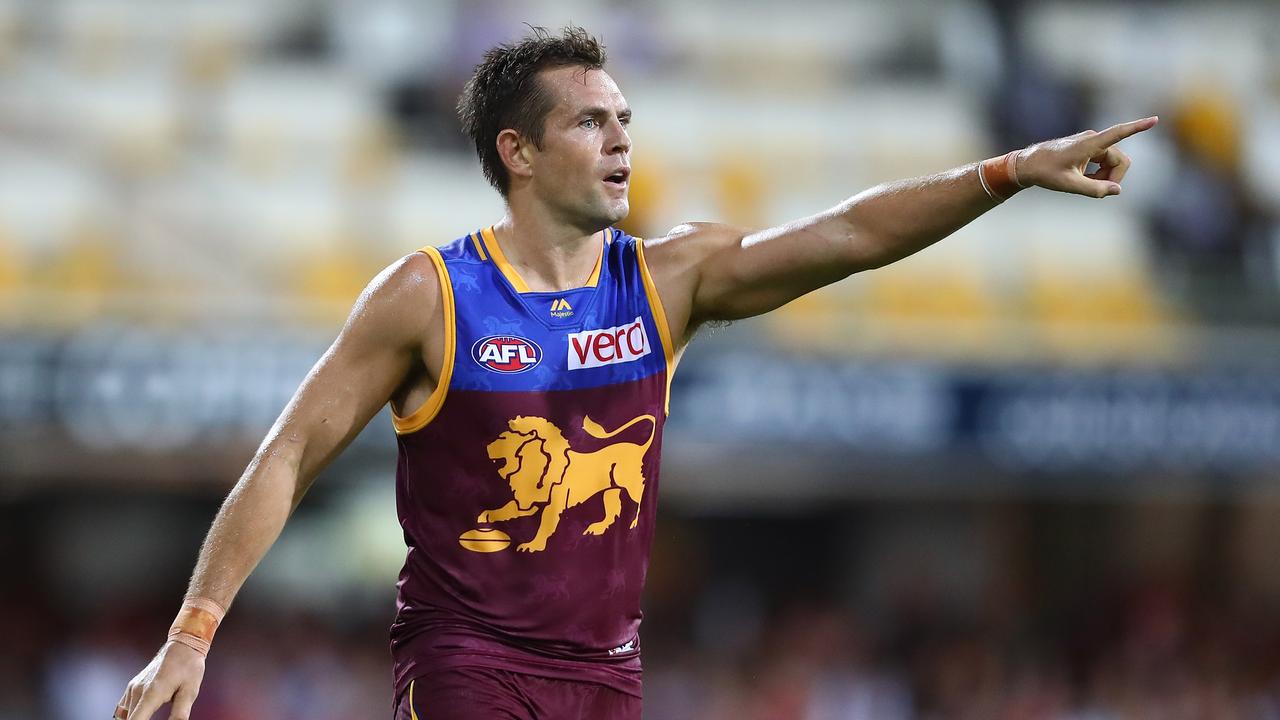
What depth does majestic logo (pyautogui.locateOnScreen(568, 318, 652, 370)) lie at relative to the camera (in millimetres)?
4191

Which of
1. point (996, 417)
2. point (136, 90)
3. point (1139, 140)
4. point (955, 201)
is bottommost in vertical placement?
point (996, 417)

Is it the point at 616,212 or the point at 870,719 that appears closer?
the point at 616,212

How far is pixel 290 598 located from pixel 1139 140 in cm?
712

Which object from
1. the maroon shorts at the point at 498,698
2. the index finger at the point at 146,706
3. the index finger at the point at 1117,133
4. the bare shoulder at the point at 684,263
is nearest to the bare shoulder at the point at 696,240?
the bare shoulder at the point at 684,263

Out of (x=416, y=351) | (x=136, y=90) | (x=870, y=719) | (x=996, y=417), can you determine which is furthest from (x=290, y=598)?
(x=416, y=351)

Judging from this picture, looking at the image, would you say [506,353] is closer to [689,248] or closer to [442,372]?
[442,372]

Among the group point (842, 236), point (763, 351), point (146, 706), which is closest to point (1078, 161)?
point (842, 236)

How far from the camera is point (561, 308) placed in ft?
13.9

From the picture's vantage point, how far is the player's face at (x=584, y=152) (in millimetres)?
4266

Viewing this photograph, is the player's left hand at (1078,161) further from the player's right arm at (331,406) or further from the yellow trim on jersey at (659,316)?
the player's right arm at (331,406)

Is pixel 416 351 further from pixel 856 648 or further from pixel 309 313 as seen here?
pixel 856 648

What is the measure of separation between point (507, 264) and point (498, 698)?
106cm

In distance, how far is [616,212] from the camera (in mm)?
4262

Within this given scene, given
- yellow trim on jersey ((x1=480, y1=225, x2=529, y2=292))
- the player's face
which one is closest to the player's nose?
the player's face
